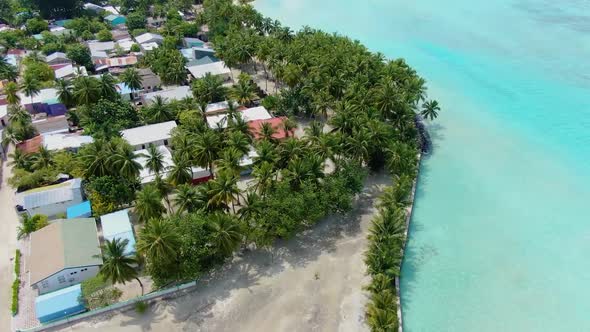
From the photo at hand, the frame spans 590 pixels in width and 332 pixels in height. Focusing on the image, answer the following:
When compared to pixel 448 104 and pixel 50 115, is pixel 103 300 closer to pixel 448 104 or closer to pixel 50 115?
pixel 50 115

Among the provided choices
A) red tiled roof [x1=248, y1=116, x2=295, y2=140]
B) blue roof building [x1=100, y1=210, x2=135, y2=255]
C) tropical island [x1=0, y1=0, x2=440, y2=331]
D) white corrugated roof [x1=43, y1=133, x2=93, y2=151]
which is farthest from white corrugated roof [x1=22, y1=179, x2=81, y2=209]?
red tiled roof [x1=248, y1=116, x2=295, y2=140]

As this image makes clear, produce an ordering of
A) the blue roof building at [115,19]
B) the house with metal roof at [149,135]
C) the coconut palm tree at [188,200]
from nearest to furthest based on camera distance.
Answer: the coconut palm tree at [188,200] → the house with metal roof at [149,135] → the blue roof building at [115,19]

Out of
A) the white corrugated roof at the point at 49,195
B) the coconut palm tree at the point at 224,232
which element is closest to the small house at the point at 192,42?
the white corrugated roof at the point at 49,195

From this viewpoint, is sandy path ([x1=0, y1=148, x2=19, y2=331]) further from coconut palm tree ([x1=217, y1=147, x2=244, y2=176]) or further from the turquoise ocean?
the turquoise ocean

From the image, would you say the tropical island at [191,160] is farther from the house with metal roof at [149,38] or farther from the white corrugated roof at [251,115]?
the house with metal roof at [149,38]

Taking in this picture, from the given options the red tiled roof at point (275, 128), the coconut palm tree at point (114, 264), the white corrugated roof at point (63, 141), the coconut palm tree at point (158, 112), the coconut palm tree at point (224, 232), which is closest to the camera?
the coconut palm tree at point (114, 264)
